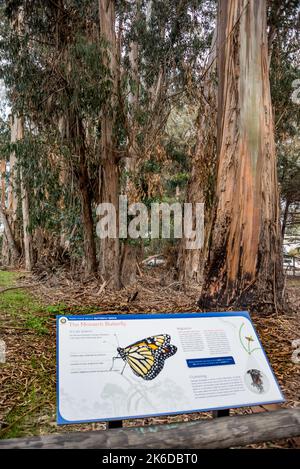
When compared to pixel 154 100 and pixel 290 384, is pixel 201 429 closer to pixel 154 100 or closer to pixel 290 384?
pixel 290 384

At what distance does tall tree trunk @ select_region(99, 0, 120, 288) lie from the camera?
23.7 feet

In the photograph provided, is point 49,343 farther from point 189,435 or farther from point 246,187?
point 246,187

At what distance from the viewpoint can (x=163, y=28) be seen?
31.2ft

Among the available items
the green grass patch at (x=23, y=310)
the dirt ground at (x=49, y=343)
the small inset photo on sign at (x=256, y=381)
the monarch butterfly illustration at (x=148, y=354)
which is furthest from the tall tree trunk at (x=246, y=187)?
the monarch butterfly illustration at (x=148, y=354)

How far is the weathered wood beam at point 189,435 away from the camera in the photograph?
1868 millimetres

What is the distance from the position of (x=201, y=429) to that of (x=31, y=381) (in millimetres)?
1788

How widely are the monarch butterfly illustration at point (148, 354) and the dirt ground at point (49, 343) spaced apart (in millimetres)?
778

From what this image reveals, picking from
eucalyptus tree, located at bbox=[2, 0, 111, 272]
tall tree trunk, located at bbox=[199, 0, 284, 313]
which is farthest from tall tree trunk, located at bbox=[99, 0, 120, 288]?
tall tree trunk, located at bbox=[199, 0, 284, 313]

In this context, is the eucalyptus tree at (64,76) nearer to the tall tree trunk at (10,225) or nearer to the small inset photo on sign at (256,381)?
the small inset photo on sign at (256,381)

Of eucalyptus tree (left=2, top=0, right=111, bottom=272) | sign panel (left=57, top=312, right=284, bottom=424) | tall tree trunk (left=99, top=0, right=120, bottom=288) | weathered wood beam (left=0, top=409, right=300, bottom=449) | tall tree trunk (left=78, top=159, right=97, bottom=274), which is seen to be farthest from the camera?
tall tree trunk (left=78, top=159, right=97, bottom=274)

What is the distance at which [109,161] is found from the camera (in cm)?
766

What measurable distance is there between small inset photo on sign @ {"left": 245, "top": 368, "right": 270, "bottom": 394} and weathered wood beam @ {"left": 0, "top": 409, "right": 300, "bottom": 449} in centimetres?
13

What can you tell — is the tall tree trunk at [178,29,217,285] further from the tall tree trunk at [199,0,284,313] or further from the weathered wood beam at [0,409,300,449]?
the weathered wood beam at [0,409,300,449]
